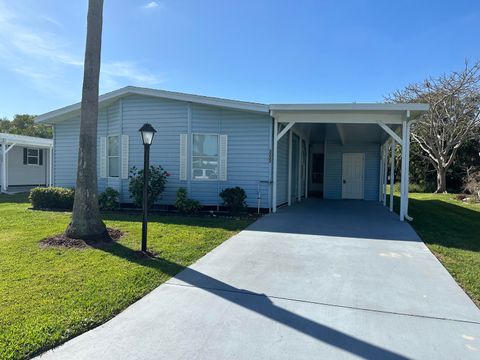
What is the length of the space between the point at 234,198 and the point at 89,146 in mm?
4396

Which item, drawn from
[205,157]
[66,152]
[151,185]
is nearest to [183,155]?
[205,157]

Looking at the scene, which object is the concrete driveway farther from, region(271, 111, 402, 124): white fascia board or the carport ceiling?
the carport ceiling

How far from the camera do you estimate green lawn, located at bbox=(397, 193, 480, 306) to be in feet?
15.5

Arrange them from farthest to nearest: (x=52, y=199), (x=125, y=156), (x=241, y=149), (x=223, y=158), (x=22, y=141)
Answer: (x=22, y=141) < (x=125, y=156) < (x=52, y=199) < (x=223, y=158) < (x=241, y=149)

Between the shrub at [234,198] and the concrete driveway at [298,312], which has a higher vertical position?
the shrub at [234,198]

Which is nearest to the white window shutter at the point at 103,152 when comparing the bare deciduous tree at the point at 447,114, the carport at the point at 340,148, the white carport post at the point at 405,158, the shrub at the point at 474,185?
the carport at the point at 340,148

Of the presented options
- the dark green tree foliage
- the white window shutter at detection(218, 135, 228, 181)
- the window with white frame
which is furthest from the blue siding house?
the dark green tree foliage

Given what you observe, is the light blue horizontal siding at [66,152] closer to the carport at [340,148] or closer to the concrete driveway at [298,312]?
the carport at [340,148]

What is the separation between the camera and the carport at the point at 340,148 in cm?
928

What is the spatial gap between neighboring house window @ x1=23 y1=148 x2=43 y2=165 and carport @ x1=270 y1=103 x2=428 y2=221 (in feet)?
51.7

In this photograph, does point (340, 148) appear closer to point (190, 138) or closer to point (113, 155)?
point (190, 138)

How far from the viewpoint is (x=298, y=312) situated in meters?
3.53

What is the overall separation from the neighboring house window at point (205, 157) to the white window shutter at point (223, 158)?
165 millimetres

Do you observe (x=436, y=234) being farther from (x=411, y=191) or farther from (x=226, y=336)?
(x=411, y=191)
